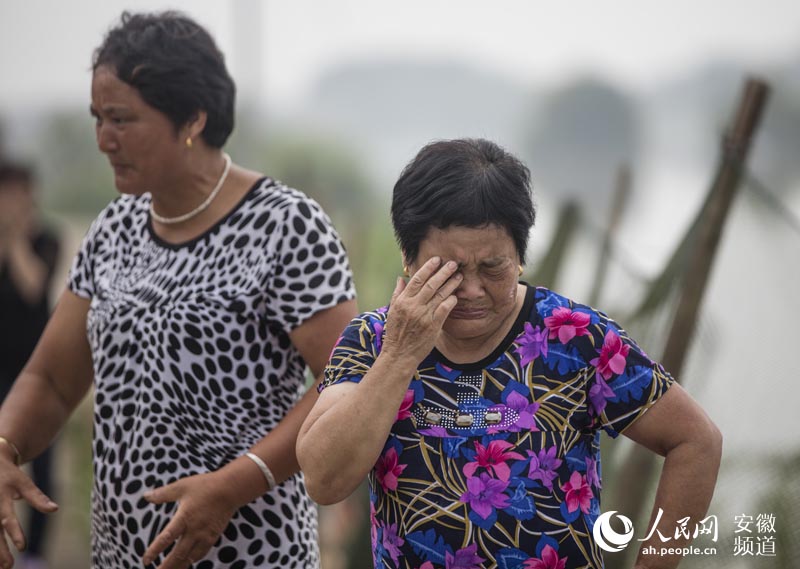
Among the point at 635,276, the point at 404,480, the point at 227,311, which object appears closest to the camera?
the point at 404,480

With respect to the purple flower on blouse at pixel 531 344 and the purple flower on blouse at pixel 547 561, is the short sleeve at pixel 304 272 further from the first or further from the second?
the purple flower on blouse at pixel 547 561

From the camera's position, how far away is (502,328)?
1.92 metres

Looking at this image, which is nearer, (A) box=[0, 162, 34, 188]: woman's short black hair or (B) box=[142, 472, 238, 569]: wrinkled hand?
(B) box=[142, 472, 238, 569]: wrinkled hand

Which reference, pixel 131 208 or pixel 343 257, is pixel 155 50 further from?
pixel 343 257

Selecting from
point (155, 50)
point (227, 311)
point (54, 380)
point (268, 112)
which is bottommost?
point (54, 380)

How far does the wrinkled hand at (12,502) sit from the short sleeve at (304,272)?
72cm

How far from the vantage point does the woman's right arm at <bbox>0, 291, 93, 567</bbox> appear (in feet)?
8.47

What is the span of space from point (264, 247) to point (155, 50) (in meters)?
0.56

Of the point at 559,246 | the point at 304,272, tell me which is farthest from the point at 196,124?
the point at 559,246

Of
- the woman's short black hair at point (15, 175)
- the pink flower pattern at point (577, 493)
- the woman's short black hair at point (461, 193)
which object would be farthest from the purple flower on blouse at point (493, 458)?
the woman's short black hair at point (15, 175)

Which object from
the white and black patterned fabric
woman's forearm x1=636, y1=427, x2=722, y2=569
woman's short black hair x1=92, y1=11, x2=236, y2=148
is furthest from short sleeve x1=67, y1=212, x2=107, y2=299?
woman's forearm x1=636, y1=427, x2=722, y2=569

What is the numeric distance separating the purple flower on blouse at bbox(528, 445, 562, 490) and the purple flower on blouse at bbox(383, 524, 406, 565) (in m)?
0.28

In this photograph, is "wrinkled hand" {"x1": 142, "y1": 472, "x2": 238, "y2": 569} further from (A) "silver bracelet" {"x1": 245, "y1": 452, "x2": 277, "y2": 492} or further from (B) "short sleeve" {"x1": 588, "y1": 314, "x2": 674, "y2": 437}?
(B) "short sleeve" {"x1": 588, "y1": 314, "x2": 674, "y2": 437}

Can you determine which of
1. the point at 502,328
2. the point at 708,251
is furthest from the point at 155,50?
the point at 708,251
